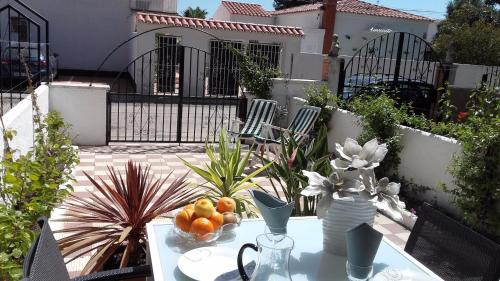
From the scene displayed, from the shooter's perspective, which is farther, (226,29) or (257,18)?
(257,18)

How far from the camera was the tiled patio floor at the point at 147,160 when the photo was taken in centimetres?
491

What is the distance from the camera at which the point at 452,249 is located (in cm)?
186

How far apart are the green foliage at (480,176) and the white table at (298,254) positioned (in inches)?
90.4

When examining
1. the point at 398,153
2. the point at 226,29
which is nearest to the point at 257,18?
the point at 226,29

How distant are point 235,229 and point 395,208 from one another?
739 mm

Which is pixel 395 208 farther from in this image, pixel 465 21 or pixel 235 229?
pixel 465 21

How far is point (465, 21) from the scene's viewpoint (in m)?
26.2

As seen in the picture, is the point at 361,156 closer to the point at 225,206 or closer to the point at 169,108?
the point at 225,206

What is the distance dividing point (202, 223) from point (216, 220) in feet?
0.27

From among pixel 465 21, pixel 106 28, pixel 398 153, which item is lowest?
pixel 398 153

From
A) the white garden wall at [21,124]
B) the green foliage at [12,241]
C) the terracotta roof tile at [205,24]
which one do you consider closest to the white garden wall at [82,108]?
the white garden wall at [21,124]

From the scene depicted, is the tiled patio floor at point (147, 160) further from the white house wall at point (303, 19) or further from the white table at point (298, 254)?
the white house wall at point (303, 19)

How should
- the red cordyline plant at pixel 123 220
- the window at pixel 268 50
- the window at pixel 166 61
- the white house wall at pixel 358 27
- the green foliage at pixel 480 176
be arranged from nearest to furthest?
1. the red cordyline plant at pixel 123 220
2. the green foliage at pixel 480 176
3. the window at pixel 166 61
4. the window at pixel 268 50
5. the white house wall at pixel 358 27

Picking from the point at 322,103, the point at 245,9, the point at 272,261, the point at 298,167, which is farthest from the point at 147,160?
the point at 245,9
